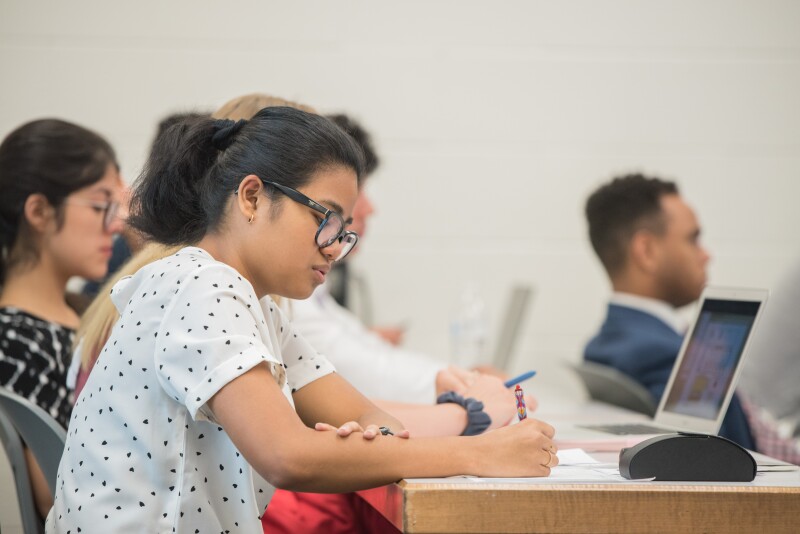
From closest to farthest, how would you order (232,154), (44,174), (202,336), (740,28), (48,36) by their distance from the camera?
(202,336), (232,154), (44,174), (48,36), (740,28)

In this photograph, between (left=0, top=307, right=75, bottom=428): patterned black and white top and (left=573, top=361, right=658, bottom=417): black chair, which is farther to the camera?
(left=573, top=361, right=658, bottom=417): black chair

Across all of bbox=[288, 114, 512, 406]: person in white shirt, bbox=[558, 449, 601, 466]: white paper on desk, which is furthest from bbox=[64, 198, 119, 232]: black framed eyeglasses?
bbox=[558, 449, 601, 466]: white paper on desk

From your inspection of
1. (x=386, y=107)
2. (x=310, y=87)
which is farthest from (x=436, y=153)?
(x=310, y=87)

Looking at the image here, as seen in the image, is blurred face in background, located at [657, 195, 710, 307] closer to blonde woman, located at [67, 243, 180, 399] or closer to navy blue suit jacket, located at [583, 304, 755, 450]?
navy blue suit jacket, located at [583, 304, 755, 450]

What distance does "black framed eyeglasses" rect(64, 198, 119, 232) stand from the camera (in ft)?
6.97

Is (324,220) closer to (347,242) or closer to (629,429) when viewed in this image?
(347,242)

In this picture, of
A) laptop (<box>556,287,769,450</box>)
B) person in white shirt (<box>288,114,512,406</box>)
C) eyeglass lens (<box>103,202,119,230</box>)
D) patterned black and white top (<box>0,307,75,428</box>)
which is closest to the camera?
laptop (<box>556,287,769,450</box>)

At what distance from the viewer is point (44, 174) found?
209 cm

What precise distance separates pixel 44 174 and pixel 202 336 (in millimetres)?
1131

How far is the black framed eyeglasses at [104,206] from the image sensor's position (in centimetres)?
212

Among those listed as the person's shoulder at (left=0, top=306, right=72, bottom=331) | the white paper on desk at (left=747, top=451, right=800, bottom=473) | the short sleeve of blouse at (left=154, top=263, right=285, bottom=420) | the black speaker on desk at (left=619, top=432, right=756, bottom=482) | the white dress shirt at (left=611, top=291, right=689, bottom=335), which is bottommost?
the white dress shirt at (left=611, top=291, right=689, bottom=335)

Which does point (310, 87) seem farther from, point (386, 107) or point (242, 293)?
point (242, 293)

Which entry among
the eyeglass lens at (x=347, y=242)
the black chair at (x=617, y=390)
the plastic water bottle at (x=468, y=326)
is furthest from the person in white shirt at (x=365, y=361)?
the plastic water bottle at (x=468, y=326)

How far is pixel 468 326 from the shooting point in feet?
13.1
